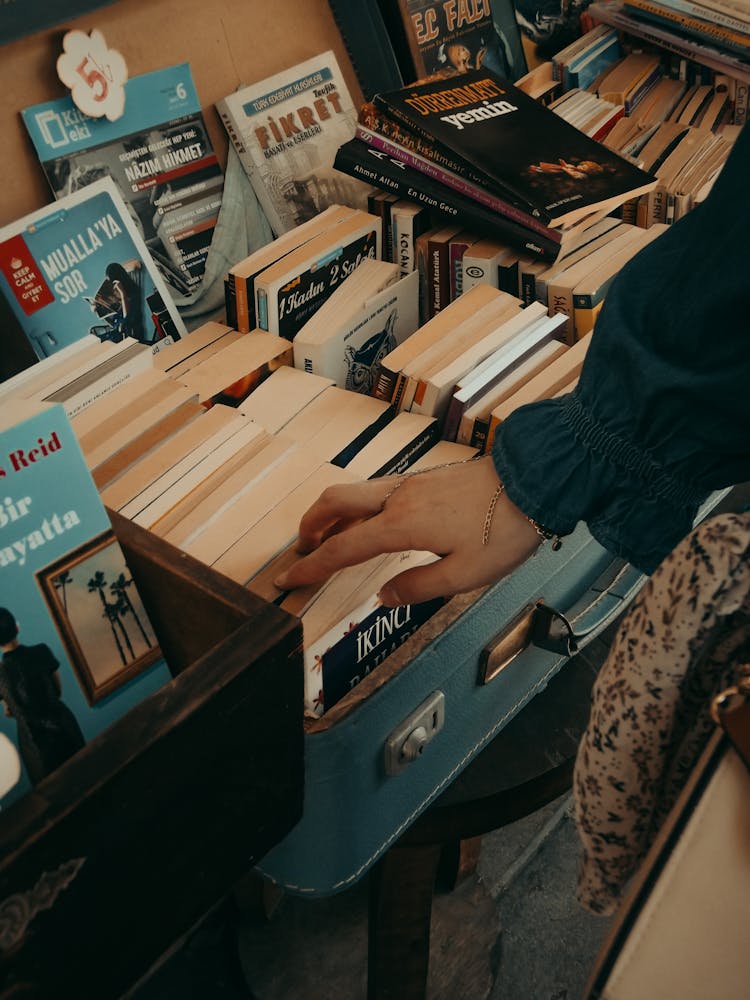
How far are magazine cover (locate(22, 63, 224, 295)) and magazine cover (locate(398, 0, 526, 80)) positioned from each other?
467 mm

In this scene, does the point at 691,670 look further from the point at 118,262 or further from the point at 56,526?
the point at 118,262

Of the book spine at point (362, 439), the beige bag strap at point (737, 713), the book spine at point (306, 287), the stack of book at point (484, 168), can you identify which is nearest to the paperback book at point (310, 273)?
the book spine at point (306, 287)

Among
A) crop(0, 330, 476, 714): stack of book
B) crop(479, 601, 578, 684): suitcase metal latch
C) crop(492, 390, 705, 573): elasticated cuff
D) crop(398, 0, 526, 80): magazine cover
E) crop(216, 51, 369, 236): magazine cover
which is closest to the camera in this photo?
crop(492, 390, 705, 573): elasticated cuff

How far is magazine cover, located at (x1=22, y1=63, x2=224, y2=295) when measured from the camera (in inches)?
44.5

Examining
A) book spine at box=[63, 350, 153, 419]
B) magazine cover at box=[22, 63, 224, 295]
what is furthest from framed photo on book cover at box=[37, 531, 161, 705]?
magazine cover at box=[22, 63, 224, 295]

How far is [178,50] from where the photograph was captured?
126 centimetres

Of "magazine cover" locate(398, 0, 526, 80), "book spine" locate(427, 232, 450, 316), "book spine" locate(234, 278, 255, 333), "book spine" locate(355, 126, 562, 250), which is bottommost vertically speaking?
"book spine" locate(427, 232, 450, 316)

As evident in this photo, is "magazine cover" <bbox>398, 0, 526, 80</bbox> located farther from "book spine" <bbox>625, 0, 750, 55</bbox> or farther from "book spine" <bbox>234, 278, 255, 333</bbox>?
"book spine" <bbox>234, 278, 255, 333</bbox>

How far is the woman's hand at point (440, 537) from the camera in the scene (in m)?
0.87

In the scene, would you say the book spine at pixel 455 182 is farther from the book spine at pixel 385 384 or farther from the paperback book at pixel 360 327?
the book spine at pixel 385 384

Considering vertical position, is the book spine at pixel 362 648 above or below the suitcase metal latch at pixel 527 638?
above

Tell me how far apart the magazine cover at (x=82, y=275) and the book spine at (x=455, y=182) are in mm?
411

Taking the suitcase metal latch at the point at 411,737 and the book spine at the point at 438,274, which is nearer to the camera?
the suitcase metal latch at the point at 411,737

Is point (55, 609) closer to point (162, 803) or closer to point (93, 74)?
point (162, 803)
